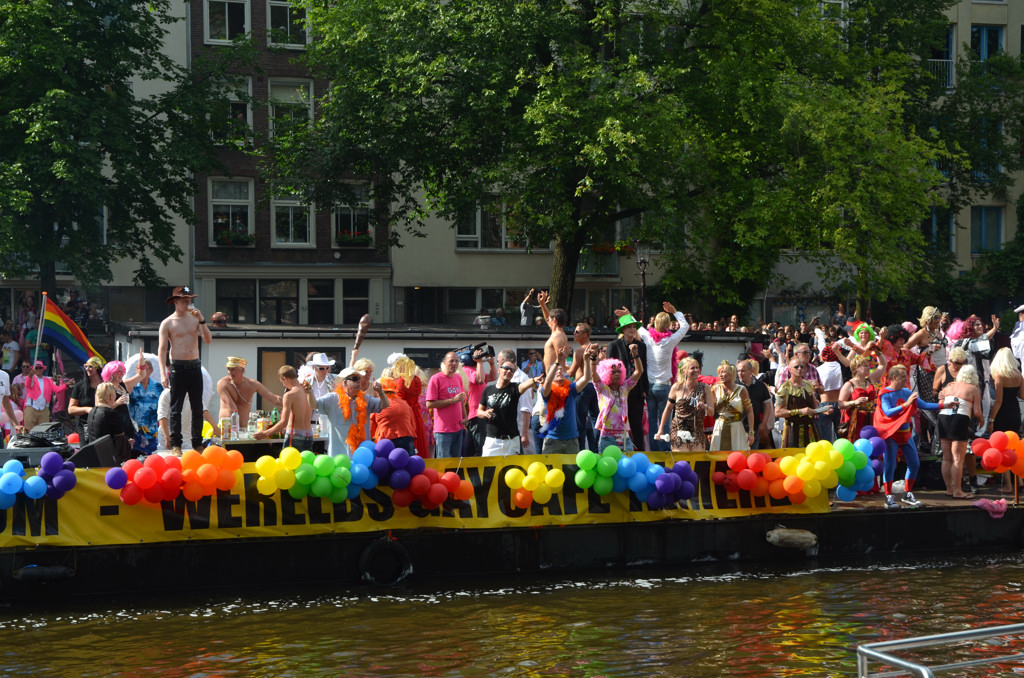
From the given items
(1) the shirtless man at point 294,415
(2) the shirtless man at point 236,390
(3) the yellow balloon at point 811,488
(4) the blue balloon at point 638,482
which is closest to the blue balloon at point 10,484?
(1) the shirtless man at point 294,415

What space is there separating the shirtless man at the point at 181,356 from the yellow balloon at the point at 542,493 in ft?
12.4

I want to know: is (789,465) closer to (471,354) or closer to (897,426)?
(897,426)

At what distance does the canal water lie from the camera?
9508mm

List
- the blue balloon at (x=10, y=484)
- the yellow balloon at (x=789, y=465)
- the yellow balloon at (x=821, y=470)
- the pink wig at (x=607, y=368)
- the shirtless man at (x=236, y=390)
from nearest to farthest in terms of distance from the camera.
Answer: the blue balloon at (x=10, y=484)
the yellow balloon at (x=821, y=470)
the yellow balloon at (x=789, y=465)
the pink wig at (x=607, y=368)
the shirtless man at (x=236, y=390)

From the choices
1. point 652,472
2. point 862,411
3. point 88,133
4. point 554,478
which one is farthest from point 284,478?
point 88,133

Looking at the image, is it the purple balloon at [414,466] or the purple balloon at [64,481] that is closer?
the purple balloon at [64,481]

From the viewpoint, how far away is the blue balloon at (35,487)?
1106 cm

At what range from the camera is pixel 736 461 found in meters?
13.1

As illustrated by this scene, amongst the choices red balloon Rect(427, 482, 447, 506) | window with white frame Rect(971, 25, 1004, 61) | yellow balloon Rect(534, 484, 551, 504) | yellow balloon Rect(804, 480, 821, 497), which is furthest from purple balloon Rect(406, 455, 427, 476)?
window with white frame Rect(971, 25, 1004, 61)

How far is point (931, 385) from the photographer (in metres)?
17.0

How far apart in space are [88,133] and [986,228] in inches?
1208

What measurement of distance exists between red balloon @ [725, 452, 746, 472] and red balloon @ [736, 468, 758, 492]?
0.05 metres

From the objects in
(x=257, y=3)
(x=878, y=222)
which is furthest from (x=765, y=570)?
(x=257, y=3)

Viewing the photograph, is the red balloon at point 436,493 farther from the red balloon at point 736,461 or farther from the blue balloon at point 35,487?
the blue balloon at point 35,487
